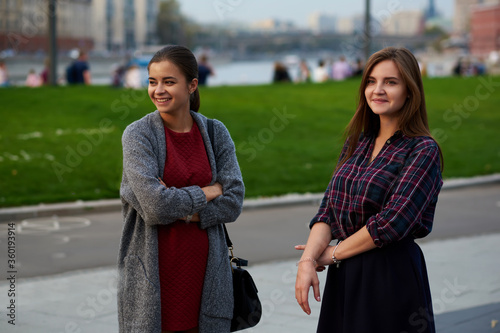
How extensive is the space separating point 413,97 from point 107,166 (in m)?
9.51

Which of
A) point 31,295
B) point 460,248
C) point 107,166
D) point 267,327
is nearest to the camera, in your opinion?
point 267,327

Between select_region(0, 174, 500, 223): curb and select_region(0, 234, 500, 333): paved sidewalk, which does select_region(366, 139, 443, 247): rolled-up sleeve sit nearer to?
select_region(0, 234, 500, 333): paved sidewalk

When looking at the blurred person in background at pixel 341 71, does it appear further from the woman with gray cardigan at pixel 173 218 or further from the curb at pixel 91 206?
the woman with gray cardigan at pixel 173 218

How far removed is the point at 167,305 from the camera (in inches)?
122

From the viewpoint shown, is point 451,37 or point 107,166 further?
point 451,37

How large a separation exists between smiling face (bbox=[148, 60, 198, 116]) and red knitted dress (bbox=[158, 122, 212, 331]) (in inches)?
4.9

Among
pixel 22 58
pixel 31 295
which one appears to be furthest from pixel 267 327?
pixel 22 58

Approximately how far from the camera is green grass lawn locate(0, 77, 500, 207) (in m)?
11.4

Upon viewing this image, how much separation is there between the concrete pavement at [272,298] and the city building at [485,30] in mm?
126738

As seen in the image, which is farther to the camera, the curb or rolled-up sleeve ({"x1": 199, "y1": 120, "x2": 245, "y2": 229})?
the curb

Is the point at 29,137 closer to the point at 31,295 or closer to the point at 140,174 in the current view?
the point at 31,295

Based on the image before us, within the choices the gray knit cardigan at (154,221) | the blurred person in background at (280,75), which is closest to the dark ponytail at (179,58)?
the gray knit cardigan at (154,221)

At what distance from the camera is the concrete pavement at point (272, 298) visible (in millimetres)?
5320

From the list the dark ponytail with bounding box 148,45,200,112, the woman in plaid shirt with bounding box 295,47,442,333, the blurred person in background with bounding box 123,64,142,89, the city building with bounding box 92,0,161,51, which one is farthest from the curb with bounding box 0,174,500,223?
the city building with bounding box 92,0,161,51
